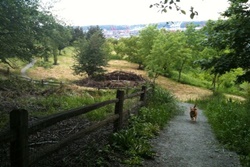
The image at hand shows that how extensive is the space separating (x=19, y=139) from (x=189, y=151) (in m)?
4.97

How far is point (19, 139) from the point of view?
2.93 metres

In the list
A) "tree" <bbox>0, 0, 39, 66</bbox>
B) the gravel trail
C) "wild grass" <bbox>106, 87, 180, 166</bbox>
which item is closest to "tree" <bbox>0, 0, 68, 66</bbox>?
"tree" <bbox>0, 0, 39, 66</bbox>

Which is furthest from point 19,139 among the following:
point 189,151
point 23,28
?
point 23,28

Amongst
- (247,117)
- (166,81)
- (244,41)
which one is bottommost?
(166,81)

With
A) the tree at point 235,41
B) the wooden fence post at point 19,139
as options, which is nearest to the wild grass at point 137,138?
the wooden fence post at point 19,139

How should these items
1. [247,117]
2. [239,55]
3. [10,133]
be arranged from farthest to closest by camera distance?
1. [247,117]
2. [239,55]
3. [10,133]

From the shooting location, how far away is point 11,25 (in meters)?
23.1

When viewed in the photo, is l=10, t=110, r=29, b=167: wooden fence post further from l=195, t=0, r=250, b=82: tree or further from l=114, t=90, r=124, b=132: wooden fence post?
l=195, t=0, r=250, b=82: tree

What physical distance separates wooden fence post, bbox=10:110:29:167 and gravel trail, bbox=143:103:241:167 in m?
3.02

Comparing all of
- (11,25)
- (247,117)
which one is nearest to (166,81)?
(11,25)

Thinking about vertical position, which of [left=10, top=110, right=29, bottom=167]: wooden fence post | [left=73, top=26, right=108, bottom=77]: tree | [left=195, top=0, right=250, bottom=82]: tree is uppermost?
[left=195, top=0, right=250, bottom=82]: tree

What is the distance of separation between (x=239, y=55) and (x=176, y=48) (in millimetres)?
27594

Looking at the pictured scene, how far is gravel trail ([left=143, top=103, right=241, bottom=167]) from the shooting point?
584 centimetres

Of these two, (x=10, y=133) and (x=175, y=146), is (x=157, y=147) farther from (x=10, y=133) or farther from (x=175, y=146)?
(x=10, y=133)
